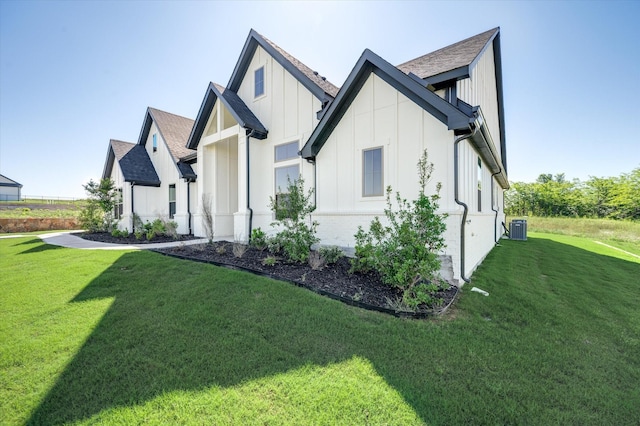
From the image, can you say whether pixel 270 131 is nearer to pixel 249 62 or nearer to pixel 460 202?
pixel 249 62

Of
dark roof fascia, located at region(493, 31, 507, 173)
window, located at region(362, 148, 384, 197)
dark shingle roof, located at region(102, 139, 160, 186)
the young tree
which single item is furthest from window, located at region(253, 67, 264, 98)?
the young tree

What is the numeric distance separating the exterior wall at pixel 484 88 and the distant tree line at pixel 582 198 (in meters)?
35.4

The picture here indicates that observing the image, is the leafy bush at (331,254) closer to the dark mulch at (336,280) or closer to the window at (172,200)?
the dark mulch at (336,280)

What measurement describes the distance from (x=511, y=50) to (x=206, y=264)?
16.6m

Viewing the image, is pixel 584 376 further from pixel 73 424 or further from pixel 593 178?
pixel 593 178

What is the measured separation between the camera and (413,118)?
20.9 feet

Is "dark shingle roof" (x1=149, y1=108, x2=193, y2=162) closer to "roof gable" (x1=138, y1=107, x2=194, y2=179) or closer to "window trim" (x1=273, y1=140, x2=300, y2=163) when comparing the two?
"roof gable" (x1=138, y1=107, x2=194, y2=179)

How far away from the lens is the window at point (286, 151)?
944 cm

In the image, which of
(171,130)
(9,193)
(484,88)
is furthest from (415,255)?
(9,193)

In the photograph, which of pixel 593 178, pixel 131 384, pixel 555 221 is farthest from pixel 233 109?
pixel 593 178

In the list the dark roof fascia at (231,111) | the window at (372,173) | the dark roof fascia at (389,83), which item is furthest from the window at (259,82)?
the window at (372,173)

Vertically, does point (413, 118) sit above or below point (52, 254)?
above

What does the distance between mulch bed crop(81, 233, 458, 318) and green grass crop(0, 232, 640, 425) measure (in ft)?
0.97

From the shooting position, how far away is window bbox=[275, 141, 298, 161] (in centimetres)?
944
